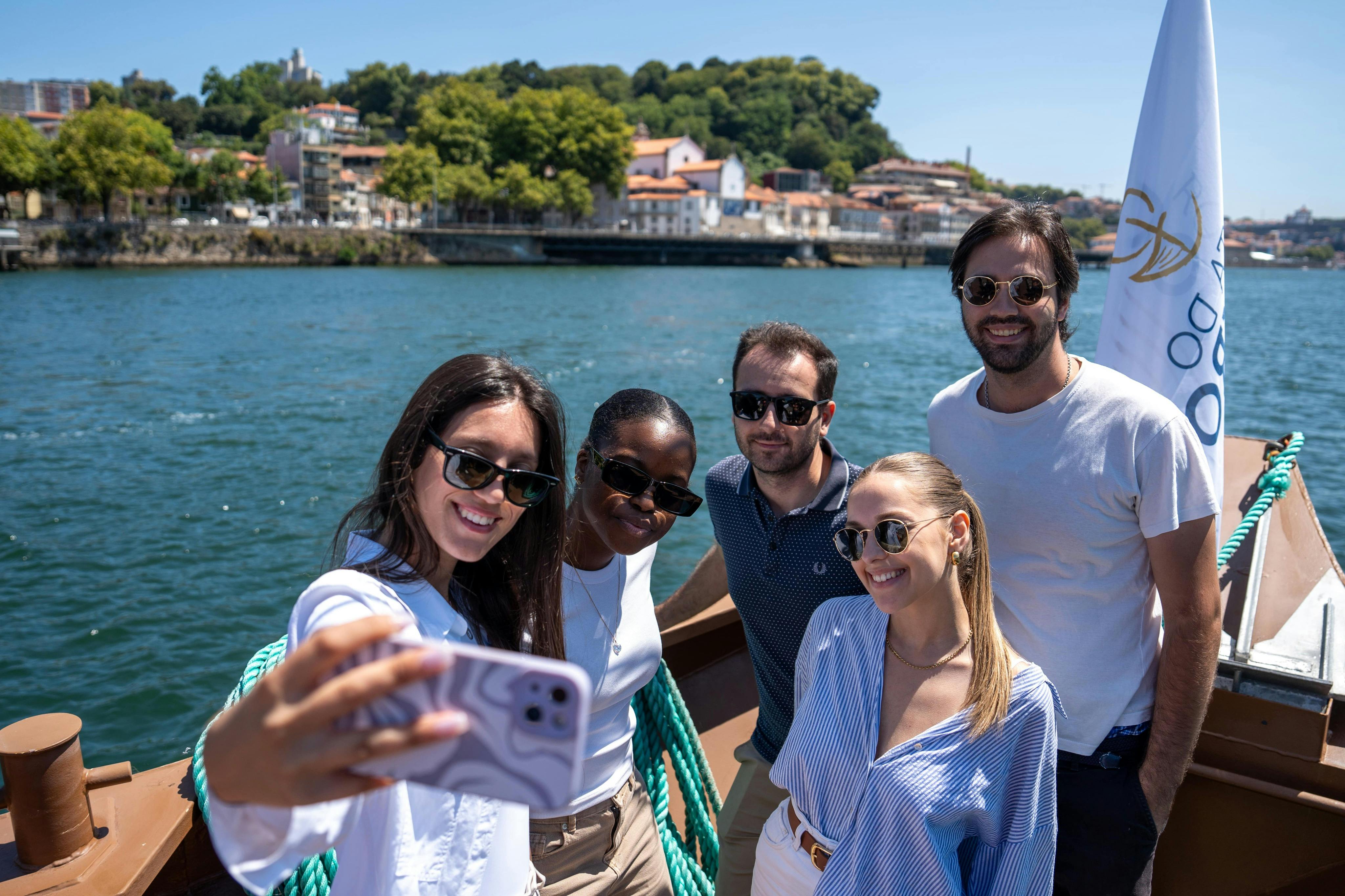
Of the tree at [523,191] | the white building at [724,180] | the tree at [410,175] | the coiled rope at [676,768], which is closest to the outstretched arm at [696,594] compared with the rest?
the coiled rope at [676,768]

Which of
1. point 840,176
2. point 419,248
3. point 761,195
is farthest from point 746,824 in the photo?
point 840,176

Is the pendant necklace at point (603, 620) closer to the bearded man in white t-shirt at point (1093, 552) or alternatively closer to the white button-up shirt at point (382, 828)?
the white button-up shirt at point (382, 828)

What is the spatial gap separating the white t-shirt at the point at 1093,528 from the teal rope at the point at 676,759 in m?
0.99

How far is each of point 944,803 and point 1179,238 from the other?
8.01 feet

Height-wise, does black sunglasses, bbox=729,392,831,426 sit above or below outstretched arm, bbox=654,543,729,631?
above

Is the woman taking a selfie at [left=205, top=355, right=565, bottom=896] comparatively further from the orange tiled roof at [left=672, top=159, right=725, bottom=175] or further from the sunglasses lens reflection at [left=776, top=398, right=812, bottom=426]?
the orange tiled roof at [left=672, top=159, right=725, bottom=175]

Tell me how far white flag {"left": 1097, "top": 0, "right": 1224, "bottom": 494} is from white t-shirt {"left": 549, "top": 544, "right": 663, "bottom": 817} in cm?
215

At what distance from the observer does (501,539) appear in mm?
1795

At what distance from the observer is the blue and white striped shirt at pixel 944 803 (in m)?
1.76

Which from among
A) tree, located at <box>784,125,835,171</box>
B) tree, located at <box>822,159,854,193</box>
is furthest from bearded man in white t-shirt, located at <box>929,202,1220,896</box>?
tree, located at <box>784,125,835,171</box>

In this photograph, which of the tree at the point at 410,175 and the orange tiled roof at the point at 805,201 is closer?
the tree at the point at 410,175

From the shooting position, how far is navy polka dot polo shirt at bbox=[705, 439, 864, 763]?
234 centimetres

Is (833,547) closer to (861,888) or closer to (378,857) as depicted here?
(861,888)

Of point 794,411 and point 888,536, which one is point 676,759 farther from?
point 888,536
